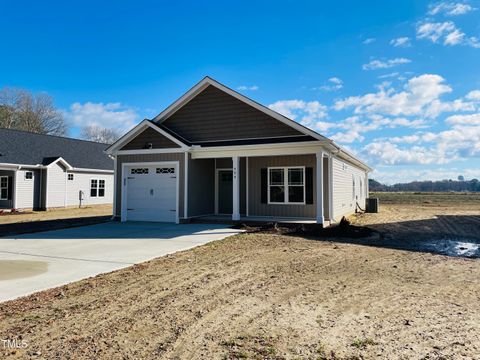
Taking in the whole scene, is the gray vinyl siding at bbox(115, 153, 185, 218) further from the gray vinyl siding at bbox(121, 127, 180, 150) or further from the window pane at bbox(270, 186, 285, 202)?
the window pane at bbox(270, 186, 285, 202)

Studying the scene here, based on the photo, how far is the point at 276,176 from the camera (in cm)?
1477

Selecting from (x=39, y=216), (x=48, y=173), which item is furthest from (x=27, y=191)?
(x=39, y=216)

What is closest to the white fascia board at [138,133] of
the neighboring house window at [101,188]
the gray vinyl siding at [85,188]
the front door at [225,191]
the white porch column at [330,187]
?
the front door at [225,191]

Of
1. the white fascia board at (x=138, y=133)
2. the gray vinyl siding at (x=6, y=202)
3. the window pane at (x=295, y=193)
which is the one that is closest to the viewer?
the white fascia board at (x=138, y=133)

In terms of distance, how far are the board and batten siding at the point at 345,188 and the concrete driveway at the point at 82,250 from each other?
18.8 ft

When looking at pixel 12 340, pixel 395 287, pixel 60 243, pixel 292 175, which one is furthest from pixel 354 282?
pixel 292 175

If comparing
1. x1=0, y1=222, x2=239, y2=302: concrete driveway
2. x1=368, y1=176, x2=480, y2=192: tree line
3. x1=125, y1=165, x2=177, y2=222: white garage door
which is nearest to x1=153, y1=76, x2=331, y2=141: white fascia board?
x1=125, y1=165, x2=177, y2=222: white garage door

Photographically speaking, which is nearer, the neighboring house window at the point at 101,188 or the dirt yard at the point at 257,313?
the dirt yard at the point at 257,313

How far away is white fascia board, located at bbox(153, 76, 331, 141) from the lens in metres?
13.6

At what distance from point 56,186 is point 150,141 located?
1145 cm

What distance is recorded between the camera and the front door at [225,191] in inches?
631

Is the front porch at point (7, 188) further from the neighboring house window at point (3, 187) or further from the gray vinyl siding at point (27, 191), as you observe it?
the gray vinyl siding at point (27, 191)

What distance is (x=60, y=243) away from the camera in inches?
373

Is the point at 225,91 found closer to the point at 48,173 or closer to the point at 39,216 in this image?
the point at 39,216
